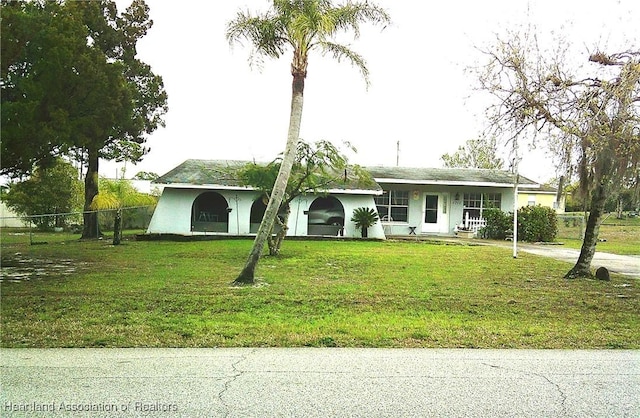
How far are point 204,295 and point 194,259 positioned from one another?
661cm

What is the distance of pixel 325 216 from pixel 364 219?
1968 millimetres

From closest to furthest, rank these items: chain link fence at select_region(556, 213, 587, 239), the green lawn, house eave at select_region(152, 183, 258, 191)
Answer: the green lawn → house eave at select_region(152, 183, 258, 191) → chain link fence at select_region(556, 213, 587, 239)

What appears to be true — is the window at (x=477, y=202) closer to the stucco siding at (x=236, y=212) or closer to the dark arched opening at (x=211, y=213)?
the stucco siding at (x=236, y=212)

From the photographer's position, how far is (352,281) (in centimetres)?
1329

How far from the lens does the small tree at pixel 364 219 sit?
26.5m

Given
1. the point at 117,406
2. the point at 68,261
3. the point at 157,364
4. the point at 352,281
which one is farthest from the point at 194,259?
the point at 117,406

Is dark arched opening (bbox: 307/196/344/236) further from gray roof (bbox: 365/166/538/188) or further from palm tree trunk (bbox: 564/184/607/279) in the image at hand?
palm tree trunk (bbox: 564/184/607/279)

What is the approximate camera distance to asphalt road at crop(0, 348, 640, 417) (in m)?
4.88

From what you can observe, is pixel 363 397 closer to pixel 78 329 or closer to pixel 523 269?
pixel 78 329

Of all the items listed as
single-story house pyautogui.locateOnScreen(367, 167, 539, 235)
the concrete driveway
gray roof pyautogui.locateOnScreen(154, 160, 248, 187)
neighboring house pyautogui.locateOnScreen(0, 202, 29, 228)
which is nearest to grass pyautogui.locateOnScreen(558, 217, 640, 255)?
the concrete driveway

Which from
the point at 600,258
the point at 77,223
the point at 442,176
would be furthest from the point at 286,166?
the point at 77,223

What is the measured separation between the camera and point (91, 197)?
27266mm

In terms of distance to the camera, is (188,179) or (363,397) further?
(188,179)

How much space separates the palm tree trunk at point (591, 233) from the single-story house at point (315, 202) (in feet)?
37.1
